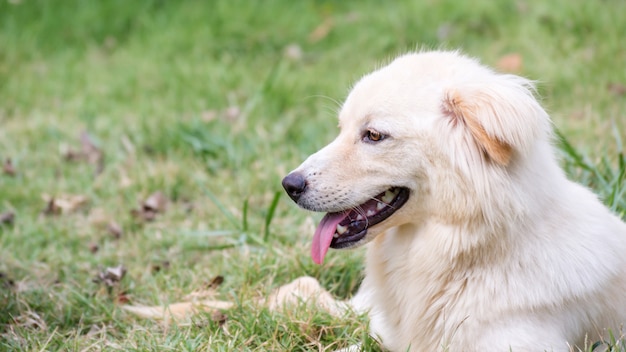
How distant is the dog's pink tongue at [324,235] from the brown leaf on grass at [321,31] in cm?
398

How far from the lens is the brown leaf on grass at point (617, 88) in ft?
16.2

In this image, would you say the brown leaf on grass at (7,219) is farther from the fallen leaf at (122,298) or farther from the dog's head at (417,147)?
the dog's head at (417,147)

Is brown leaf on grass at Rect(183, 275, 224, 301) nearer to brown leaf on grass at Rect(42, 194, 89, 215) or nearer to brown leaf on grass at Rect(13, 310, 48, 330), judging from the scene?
brown leaf on grass at Rect(13, 310, 48, 330)

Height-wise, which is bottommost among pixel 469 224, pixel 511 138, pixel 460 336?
pixel 460 336

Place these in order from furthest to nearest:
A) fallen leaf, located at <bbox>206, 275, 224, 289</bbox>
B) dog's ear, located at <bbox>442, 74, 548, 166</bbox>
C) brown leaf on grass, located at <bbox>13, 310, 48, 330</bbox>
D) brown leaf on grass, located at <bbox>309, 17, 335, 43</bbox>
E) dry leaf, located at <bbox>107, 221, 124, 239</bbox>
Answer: brown leaf on grass, located at <bbox>309, 17, 335, 43</bbox>, dry leaf, located at <bbox>107, 221, 124, 239</bbox>, fallen leaf, located at <bbox>206, 275, 224, 289</bbox>, brown leaf on grass, located at <bbox>13, 310, 48, 330</bbox>, dog's ear, located at <bbox>442, 74, 548, 166</bbox>

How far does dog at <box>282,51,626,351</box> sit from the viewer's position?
238 cm

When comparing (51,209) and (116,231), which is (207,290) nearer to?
(116,231)

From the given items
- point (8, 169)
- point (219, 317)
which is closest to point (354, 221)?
point (219, 317)

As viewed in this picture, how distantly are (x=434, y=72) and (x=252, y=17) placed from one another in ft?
14.3

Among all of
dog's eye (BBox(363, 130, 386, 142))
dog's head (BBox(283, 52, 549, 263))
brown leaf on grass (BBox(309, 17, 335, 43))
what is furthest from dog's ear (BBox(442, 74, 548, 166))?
brown leaf on grass (BBox(309, 17, 335, 43))

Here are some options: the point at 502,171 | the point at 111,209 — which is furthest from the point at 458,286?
the point at 111,209

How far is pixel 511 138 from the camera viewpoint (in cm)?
228

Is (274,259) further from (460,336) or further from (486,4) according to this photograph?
(486,4)

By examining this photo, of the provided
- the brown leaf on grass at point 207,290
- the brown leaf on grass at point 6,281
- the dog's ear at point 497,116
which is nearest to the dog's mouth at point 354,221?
the dog's ear at point 497,116
